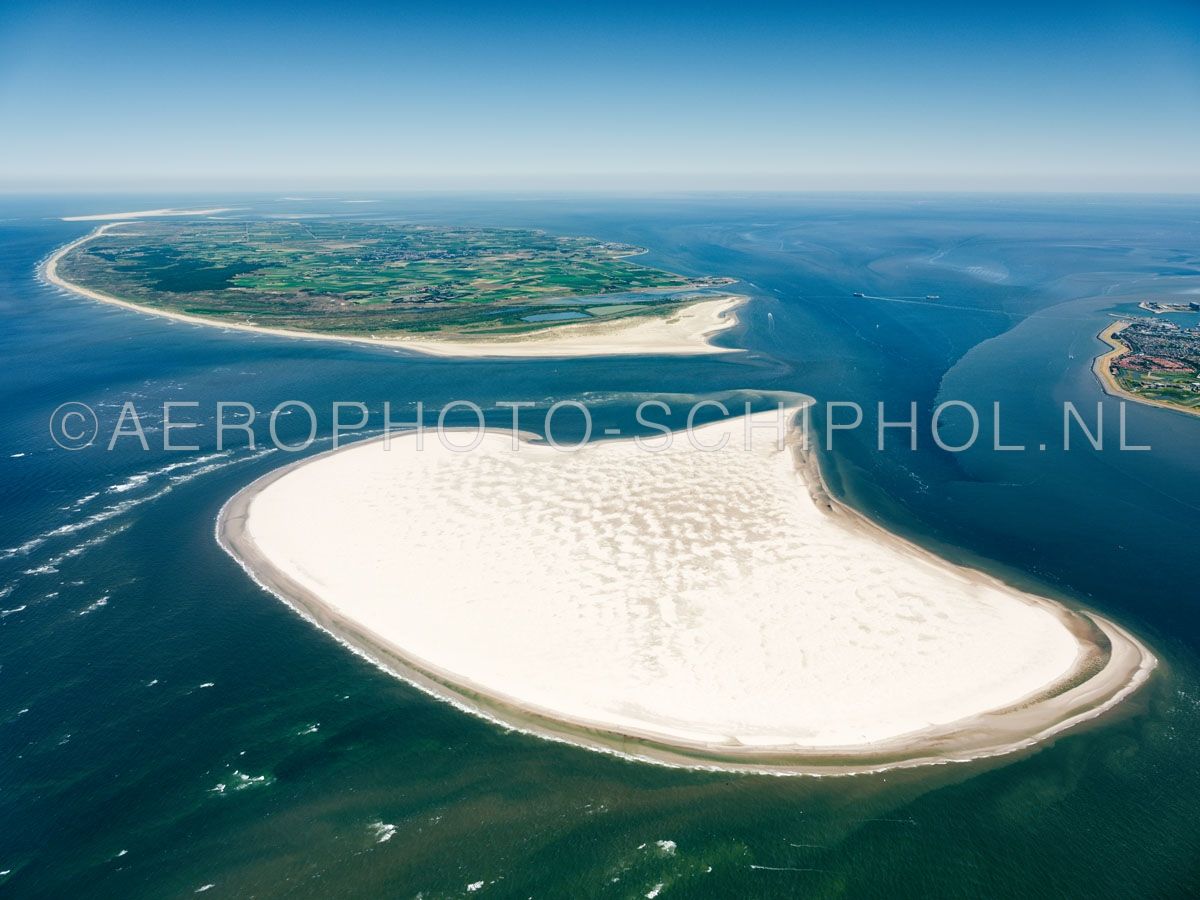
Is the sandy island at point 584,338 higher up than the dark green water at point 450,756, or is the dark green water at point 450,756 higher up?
the sandy island at point 584,338

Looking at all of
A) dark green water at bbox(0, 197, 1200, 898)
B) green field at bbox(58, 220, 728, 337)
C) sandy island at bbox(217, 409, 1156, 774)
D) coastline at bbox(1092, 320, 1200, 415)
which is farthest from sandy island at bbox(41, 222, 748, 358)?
coastline at bbox(1092, 320, 1200, 415)

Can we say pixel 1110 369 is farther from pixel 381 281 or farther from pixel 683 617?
pixel 381 281

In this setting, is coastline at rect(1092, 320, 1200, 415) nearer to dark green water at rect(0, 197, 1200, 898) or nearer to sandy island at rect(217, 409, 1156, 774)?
dark green water at rect(0, 197, 1200, 898)

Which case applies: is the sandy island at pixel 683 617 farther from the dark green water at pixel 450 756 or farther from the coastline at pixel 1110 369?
the coastline at pixel 1110 369

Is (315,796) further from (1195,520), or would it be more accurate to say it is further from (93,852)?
(1195,520)

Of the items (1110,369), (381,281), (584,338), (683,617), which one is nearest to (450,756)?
(683,617)

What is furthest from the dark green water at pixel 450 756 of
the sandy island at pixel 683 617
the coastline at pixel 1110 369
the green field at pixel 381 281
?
the green field at pixel 381 281

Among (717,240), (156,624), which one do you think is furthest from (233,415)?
A: (717,240)
